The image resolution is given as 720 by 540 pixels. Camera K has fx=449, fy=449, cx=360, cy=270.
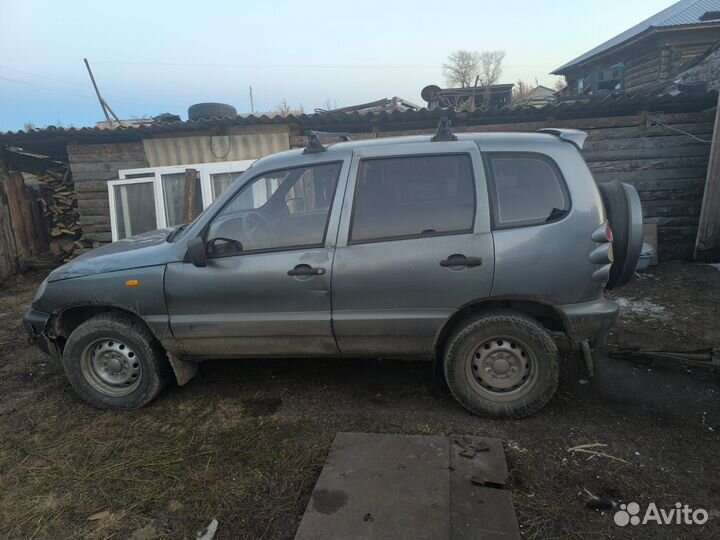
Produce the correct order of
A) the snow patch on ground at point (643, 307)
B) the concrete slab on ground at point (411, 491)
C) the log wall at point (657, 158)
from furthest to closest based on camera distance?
the log wall at point (657, 158) → the snow patch on ground at point (643, 307) → the concrete slab on ground at point (411, 491)

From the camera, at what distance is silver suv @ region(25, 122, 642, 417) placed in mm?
2957

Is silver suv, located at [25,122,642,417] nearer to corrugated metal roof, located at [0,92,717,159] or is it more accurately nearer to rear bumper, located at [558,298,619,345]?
rear bumper, located at [558,298,619,345]

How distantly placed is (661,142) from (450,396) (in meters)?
6.90

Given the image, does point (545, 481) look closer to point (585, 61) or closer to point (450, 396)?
point (450, 396)

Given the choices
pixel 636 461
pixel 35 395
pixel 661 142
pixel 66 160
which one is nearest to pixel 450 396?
pixel 636 461

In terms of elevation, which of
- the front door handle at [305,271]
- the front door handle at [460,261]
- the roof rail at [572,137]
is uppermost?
the roof rail at [572,137]

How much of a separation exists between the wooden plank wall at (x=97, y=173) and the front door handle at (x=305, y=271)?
676 cm

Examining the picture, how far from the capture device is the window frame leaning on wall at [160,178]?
816cm

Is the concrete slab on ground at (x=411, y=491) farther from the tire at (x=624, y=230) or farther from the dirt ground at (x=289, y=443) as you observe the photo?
the tire at (x=624, y=230)

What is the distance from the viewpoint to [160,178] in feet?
27.0

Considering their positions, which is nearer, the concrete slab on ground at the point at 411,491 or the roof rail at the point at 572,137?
the concrete slab on ground at the point at 411,491

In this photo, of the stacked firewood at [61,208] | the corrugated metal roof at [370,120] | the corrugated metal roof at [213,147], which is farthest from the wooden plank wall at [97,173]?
the stacked firewood at [61,208]

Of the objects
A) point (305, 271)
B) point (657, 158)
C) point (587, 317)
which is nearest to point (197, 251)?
point (305, 271)

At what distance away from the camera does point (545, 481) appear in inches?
100.0
